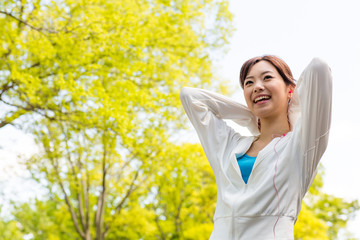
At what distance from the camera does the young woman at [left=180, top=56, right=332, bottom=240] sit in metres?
1.44

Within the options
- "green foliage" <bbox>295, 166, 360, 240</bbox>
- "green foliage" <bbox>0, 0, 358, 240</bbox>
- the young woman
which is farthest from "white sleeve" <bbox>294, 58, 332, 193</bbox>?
"green foliage" <bbox>295, 166, 360, 240</bbox>

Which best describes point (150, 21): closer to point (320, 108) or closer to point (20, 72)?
point (20, 72)

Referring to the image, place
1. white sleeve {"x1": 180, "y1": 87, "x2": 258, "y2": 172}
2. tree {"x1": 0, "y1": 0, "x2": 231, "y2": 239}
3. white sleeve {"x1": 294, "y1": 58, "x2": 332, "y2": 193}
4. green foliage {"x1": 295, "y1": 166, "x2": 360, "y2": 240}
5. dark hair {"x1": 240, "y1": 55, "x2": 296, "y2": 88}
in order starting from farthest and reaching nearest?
green foliage {"x1": 295, "y1": 166, "x2": 360, "y2": 240} < tree {"x1": 0, "y1": 0, "x2": 231, "y2": 239} < white sleeve {"x1": 180, "y1": 87, "x2": 258, "y2": 172} < dark hair {"x1": 240, "y1": 55, "x2": 296, "y2": 88} < white sleeve {"x1": 294, "y1": 58, "x2": 332, "y2": 193}

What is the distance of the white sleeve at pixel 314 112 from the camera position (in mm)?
1367

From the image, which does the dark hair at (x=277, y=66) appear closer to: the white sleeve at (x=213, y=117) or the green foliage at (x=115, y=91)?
the white sleeve at (x=213, y=117)

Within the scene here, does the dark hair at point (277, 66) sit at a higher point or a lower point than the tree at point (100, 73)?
lower

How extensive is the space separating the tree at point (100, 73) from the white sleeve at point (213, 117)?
4.65 m

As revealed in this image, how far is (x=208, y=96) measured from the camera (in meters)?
1.98

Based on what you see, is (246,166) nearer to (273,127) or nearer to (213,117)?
(273,127)

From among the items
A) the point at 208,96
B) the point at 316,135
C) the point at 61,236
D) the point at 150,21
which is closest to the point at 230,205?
the point at 316,135

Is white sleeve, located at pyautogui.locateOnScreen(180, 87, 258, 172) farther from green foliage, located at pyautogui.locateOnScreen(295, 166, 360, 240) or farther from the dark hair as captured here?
green foliage, located at pyautogui.locateOnScreen(295, 166, 360, 240)

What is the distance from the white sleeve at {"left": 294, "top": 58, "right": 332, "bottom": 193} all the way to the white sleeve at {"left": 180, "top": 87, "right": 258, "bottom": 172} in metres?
0.41

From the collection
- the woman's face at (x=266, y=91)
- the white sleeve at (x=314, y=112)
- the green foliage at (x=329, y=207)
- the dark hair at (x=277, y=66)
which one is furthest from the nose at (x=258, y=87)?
the green foliage at (x=329, y=207)

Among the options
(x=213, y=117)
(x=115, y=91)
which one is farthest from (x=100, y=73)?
(x=213, y=117)
